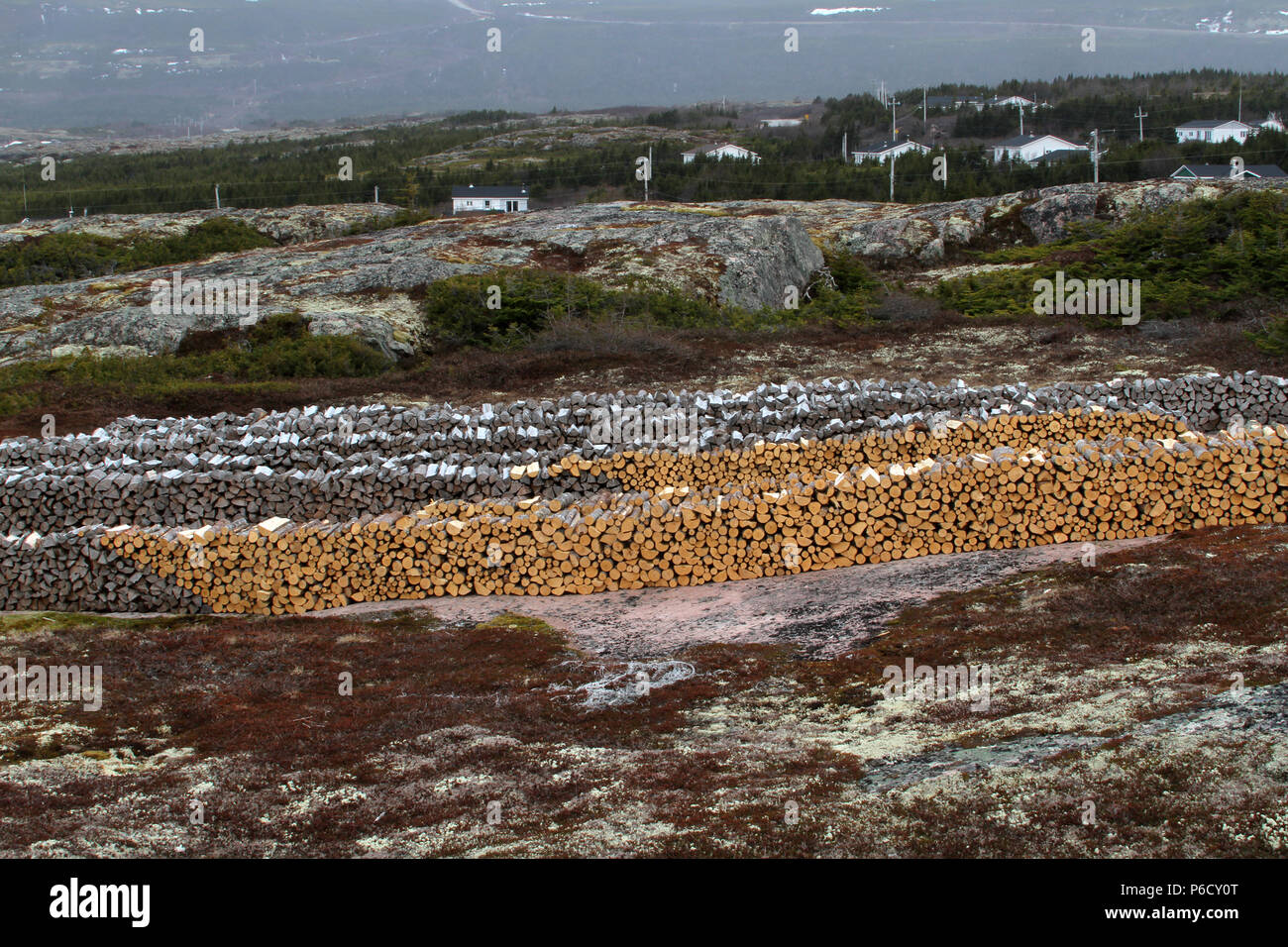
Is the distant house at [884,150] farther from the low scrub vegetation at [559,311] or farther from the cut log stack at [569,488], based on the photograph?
the cut log stack at [569,488]

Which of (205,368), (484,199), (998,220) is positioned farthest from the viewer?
(484,199)

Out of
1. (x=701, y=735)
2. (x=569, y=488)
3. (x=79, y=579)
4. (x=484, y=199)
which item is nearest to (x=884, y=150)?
(x=484, y=199)

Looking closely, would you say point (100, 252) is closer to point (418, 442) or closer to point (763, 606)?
point (418, 442)

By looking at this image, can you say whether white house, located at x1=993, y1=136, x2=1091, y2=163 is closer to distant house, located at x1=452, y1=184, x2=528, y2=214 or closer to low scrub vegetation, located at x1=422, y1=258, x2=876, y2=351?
distant house, located at x1=452, y1=184, x2=528, y2=214

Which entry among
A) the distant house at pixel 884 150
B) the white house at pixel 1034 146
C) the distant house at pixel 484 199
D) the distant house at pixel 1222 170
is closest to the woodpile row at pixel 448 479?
the distant house at pixel 1222 170

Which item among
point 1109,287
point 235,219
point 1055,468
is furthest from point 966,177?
point 1055,468

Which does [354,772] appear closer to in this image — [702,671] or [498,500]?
[702,671]

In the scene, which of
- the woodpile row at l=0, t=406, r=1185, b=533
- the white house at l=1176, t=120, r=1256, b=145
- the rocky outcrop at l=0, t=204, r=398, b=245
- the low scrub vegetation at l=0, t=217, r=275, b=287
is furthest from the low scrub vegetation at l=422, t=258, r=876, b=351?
the white house at l=1176, t=120, r=1256, b=145
